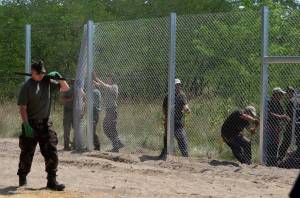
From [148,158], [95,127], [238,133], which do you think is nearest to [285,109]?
[238,133]

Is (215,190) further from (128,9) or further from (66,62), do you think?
(128,9)

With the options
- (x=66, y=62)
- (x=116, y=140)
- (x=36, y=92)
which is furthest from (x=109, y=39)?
(x=36, y=92)

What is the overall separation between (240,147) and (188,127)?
120 cm

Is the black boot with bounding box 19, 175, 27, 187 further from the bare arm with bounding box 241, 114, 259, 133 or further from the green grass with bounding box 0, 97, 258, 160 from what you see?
the bare arm with bounding box 241, 114, 259, 133

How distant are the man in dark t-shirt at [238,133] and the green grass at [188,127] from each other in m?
0.16

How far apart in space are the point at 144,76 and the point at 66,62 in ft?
13.3

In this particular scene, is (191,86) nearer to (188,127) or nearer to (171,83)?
(171,83)

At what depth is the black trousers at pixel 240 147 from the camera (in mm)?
11266

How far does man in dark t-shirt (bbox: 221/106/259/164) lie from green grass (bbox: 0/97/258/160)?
0.16m

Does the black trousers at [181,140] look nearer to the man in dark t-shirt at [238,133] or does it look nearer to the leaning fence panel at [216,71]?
the leaning fence panel at [216,71]

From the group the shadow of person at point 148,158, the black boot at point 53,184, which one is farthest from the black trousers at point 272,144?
the black boot at point 53,184

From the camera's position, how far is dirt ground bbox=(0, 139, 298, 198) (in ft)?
29.2

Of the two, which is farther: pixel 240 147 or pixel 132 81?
pixel 132 81

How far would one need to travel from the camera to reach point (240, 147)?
1134 centimetres
